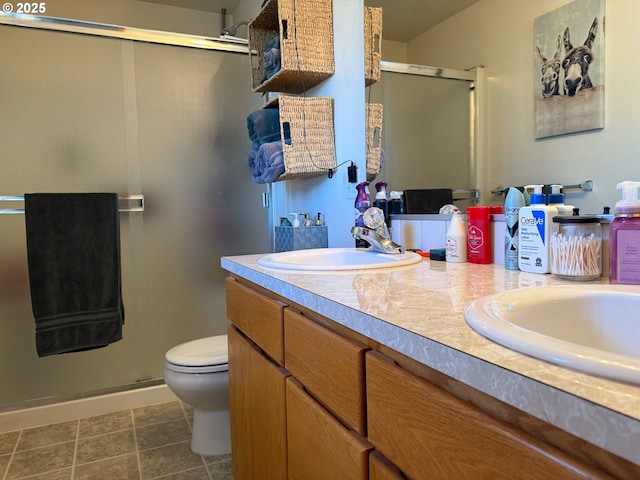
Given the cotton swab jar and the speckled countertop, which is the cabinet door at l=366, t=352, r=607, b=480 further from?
the cotton swab jar

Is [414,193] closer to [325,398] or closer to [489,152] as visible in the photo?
[489,152]

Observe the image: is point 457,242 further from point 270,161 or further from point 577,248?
point 270,161

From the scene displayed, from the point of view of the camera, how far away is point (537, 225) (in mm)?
970

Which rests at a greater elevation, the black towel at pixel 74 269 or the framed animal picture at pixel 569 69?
the framed animal picture at pixel 569 69

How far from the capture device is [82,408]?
2.21 m

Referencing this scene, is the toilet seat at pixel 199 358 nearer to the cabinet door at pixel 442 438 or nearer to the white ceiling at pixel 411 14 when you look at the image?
the cabinet door at pixel 442 438

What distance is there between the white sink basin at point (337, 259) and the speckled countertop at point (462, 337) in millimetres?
62

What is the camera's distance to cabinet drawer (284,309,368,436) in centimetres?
67

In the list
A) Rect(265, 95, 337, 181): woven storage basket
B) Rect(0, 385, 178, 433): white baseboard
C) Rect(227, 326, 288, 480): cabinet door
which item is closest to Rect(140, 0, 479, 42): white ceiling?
Rect(265, 95, 337, 181): woven storage basket

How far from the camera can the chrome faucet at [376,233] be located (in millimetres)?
1367

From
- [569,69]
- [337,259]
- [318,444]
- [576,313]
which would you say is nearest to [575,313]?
[576,313]

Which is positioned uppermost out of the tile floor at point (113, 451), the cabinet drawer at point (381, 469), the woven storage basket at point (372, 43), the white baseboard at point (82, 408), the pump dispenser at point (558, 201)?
the woven storage basket at point (372, 43)

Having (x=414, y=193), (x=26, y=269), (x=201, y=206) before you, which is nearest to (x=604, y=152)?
(x=414, y=193)

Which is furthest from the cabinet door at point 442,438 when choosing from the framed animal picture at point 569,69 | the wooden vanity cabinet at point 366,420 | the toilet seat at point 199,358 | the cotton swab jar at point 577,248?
the toilet seat at point 199,358
